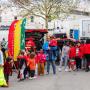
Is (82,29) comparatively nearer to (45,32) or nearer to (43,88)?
(45,32)

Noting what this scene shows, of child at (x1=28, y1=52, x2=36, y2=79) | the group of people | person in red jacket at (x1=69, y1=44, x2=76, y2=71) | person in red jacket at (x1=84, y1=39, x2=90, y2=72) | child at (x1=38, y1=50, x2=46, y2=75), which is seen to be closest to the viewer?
the group of people

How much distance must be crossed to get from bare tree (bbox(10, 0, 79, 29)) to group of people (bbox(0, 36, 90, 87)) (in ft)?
67.8

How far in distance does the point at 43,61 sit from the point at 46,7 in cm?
2413

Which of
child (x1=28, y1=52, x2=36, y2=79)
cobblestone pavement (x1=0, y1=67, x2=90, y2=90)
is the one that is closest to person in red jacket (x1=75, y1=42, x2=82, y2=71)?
cobblestone pavement (x1=0, y1=67, x2=90, y2=90)

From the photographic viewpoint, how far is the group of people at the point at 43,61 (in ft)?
59.0

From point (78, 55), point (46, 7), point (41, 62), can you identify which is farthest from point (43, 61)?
point (46, 7)

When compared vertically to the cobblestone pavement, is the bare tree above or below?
above

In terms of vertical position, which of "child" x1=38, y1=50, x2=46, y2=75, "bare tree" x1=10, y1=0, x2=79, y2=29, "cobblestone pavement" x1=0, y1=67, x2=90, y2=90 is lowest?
"cobblestone pavement" x1=0, y1=67, x2=90, y2=90

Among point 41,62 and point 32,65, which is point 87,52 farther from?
point 32,65

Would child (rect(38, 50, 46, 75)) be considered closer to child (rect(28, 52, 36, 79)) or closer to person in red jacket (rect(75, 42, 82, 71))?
child (rect(28, 52, 36, 79))

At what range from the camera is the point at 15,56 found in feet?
70.8

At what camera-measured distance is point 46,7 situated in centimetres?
4506

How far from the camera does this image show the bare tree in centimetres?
4534

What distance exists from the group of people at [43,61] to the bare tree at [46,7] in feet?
67.8
